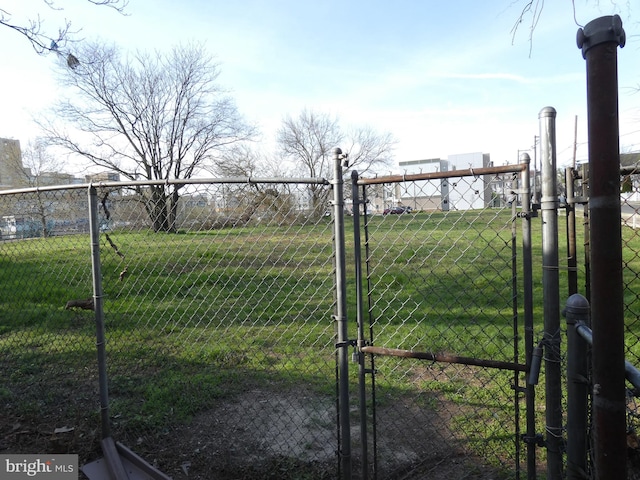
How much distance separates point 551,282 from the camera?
1947 mm

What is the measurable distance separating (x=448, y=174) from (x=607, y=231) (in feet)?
3.87

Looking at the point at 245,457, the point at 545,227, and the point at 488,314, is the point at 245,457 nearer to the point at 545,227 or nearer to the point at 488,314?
the point at 545,227

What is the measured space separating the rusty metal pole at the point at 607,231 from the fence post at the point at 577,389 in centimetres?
60

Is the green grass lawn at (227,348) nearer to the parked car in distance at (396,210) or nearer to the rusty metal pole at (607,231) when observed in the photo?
the parked car in distance at (396,210)

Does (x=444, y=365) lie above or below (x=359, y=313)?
below

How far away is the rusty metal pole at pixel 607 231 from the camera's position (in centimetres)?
105

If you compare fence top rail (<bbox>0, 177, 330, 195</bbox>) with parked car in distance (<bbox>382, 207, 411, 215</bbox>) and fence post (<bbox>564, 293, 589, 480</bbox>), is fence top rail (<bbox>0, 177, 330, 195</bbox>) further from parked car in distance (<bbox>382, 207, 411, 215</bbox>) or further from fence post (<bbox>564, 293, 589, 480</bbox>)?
fence post (<bbox>564, 293, 589, 480</bbox>)

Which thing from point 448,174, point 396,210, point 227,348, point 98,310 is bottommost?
point 227,348

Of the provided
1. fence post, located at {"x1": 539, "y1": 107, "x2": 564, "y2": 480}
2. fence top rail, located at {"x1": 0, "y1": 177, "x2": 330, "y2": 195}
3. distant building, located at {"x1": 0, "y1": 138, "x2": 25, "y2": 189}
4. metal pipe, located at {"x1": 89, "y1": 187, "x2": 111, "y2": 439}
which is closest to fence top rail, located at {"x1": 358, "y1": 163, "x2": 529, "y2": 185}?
fence post, located at {"x1": 539, "y1": 107, "x2": 564, "y2": 480}

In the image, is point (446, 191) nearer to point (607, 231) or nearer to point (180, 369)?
point (607, 231)

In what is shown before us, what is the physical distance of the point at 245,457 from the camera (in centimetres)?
300

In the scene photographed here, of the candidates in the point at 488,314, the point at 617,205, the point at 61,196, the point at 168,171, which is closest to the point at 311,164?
the point at 168,171

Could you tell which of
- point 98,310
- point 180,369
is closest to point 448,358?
point 98,310

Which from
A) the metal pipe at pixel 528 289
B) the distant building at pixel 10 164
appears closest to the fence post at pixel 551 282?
the metal pipe at pixel 528 289
